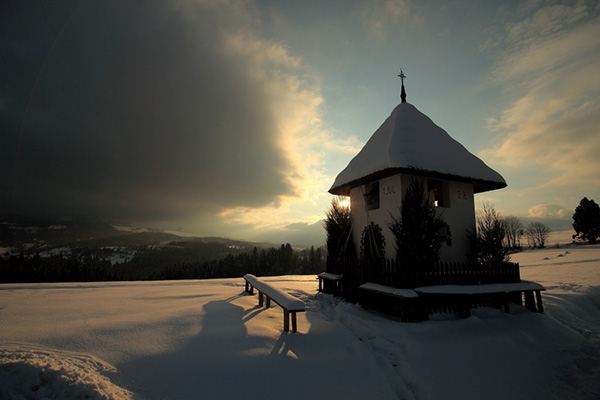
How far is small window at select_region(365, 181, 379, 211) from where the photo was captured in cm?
1134

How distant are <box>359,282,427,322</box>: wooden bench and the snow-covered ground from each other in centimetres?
38

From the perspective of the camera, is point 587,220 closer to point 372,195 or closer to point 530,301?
point 530,301

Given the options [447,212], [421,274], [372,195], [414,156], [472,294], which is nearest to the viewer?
[421,274]

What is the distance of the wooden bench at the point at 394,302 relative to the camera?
696cm

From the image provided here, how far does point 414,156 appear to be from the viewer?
9.12 meters

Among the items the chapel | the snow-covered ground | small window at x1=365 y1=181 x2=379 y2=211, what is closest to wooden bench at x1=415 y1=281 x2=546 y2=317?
the snow-covered ground

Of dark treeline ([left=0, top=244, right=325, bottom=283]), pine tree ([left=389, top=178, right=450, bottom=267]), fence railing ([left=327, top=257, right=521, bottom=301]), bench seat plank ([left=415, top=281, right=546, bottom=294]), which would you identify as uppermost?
pine tree ([left=389, top=178, right=450, bottom=267])

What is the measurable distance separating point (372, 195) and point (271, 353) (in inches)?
338

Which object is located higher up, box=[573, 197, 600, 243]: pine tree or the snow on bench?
box=[573, 197, 600, 243]: pine tree

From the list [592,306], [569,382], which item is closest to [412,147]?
[569,382]

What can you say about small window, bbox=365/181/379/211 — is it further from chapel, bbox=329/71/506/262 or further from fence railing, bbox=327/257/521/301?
fence railing, bbox=327/257/521/301

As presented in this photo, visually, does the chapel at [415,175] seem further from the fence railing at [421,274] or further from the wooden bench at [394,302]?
the wooden bench at [394,302]

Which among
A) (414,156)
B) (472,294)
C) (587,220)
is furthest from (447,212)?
(587,220)

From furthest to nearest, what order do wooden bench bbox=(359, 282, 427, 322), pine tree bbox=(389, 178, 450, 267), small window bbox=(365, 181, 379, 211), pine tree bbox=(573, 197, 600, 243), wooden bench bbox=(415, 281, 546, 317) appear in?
pine tree bbox=(573, 197, 600, 243), small window bbox=(365, 181, 379, 211), pine tree bbox=(389, 178, 450, 267), wooden bench bbox=(415, 281, 546, 317), wooden bench bbox=(359, 282, 427, 322)
